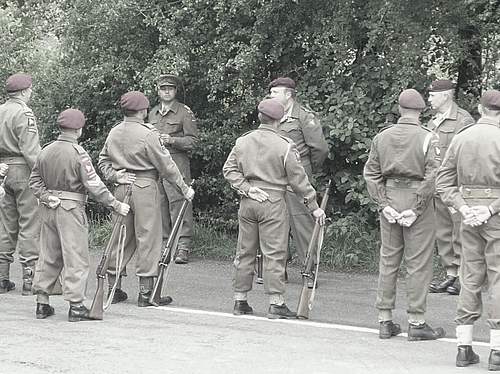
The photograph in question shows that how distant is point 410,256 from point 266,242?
1.48 m

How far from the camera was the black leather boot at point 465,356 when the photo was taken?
7.91m

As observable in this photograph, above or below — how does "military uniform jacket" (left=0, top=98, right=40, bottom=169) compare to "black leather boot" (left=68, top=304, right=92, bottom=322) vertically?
above

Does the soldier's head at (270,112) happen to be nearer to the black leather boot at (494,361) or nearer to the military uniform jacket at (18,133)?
the military uniform jacket at (18,133)

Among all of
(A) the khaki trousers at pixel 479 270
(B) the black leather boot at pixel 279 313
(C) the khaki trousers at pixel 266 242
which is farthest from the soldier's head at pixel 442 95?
(A) the khaki trousers at pixel 479 270

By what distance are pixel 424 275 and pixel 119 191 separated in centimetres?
325

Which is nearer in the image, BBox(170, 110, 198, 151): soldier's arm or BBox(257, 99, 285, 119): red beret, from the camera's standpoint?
BBox(257, 99, 285, 119): red beret

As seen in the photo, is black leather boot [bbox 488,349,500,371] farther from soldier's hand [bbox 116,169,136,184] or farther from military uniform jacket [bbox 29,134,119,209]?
soldier's hand [bbox 116,169,136,184]

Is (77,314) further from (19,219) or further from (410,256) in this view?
(410,256)

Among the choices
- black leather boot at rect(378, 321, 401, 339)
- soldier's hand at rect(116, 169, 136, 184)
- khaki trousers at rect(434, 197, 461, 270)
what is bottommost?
black leather boot at rect(378, 321, 401, 339)

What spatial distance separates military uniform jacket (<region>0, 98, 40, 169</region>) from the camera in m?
10.9

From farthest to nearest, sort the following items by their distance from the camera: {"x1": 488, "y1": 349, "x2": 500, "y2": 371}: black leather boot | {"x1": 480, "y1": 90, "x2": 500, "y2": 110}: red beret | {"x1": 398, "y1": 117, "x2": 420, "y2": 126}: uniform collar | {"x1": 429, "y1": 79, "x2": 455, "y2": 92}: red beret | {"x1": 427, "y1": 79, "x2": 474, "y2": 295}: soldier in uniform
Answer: {"x1": 429, "y1": 79, "x2": 455, "y2": 92}: red beret
{"x1": 427, "y1": 79, "x2": 474, "y2": 295}: soldier in uniform
{"x1": 398, "y1": 117, "x2": 420, "y2": 126}: uniform collar
{"x1": 480, "y1": 90, "x2": 500, "y2": 110}: red beret
{"x1": 488, "y1": 349, "x2": 500, "y2": 371}: black leather boot

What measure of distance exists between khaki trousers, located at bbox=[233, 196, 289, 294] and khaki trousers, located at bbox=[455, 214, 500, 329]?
2.11m

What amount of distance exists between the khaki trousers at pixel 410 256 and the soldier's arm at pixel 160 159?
2.32 metres

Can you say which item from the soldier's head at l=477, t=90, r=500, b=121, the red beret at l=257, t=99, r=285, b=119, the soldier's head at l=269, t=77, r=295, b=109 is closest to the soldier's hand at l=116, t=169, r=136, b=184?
the red beret at l=257, t=99, r=285, b=119
